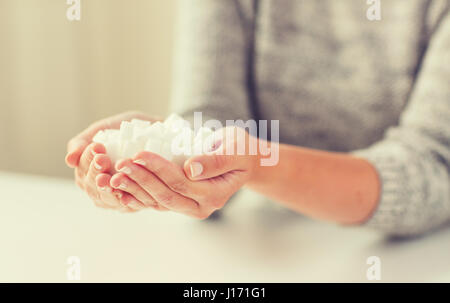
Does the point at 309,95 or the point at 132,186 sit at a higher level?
the point at 309,95

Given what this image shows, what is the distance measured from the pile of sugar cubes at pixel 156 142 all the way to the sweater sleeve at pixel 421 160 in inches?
9.0

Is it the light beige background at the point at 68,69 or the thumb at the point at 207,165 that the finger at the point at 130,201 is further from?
the light beige background at the point at 68,69

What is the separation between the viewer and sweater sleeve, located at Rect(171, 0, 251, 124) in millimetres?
588

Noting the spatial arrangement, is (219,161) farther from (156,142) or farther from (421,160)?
(421,160)

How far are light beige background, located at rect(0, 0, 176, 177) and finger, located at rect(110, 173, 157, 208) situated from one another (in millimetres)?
496

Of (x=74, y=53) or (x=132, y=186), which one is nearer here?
(x=132, y=186)

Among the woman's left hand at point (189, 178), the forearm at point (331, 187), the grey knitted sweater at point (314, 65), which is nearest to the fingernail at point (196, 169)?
the woman's left hand at point (189, 178)

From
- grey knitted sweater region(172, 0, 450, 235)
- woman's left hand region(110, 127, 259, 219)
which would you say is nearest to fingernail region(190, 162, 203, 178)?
woman's left hand region(110, 127, 259, 219)

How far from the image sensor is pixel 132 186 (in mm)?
319

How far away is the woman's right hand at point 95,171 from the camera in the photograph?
32cm

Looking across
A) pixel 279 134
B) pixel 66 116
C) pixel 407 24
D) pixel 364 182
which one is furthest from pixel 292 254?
pixel 66 116

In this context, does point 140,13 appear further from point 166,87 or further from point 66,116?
point 66,116

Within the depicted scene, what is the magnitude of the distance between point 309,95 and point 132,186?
1.27 ft
